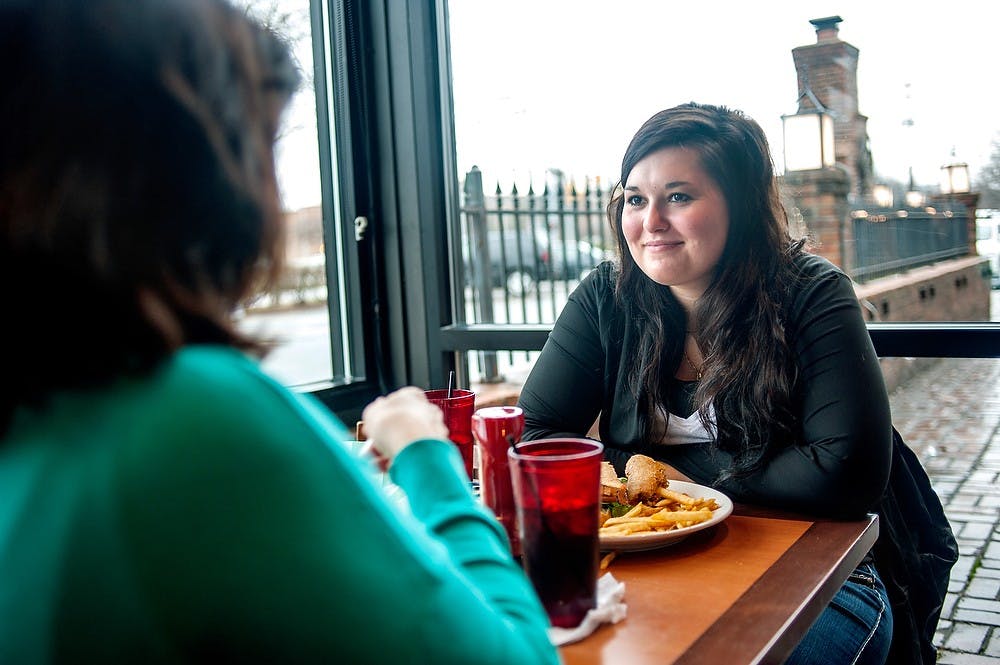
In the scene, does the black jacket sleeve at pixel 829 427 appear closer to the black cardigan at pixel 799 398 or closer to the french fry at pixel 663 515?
the black cardigan at pixel 799 398

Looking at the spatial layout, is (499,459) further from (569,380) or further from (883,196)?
(883,196)

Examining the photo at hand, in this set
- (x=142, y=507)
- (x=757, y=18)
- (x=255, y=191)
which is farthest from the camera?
(x=757, y=18)

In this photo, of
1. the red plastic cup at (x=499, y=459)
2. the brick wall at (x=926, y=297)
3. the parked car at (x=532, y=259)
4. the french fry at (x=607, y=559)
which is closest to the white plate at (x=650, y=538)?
the french fry at (x=607, y=559)

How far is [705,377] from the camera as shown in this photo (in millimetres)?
1738

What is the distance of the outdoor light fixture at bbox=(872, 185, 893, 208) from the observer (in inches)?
90.0

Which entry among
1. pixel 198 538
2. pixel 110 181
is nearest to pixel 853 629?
pixel 198 538

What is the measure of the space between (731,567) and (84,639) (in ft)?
2.73

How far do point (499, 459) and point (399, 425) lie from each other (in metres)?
0.32

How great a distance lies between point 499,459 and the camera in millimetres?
1140

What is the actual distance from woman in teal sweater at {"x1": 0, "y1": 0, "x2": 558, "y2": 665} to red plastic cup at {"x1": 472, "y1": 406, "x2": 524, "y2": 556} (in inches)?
20.5

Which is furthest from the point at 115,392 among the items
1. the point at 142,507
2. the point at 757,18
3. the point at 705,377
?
the point at 757,18

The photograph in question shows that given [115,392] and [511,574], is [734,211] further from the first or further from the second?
[115,392]

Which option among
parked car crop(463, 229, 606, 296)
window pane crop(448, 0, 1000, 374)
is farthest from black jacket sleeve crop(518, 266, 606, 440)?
parked car crop(463, 229, 606, 296)

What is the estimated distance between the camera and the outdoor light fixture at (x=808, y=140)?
7.55 ft
